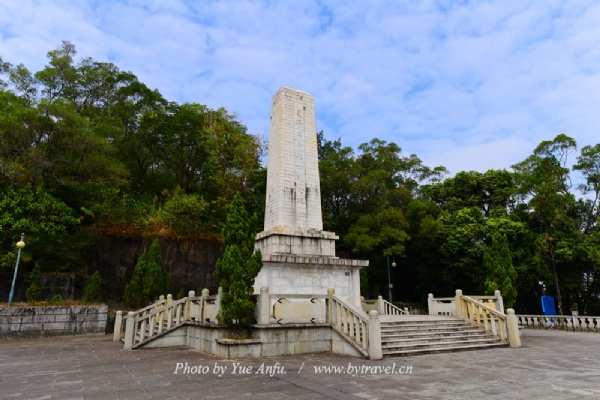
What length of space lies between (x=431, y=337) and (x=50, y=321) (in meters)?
15.1

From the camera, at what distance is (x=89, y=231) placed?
69.9 ft

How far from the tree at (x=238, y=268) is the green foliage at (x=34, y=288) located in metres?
12.9

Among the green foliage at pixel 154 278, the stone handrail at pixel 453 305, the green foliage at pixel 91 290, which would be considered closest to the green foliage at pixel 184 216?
the green foliage at pixel 154 278

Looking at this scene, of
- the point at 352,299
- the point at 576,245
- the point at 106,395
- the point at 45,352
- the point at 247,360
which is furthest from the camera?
the point at 576,245

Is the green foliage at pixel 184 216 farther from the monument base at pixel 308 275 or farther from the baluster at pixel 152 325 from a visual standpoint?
the monument base at pixel 308 275

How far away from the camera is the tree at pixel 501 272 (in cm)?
1491

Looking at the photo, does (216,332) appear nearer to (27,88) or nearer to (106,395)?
(106,395)

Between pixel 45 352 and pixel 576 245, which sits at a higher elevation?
pixel 576 245

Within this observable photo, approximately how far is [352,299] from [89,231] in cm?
1662

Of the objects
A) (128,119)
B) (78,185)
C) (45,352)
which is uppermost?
(128,119)

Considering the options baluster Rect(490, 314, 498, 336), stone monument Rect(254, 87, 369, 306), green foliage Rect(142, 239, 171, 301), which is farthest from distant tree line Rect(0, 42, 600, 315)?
stone monument Rect(254, 87, 369, 306)

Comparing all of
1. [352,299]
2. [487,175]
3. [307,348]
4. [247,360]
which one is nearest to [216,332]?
[247,360]

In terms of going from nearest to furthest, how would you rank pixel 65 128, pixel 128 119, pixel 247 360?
pixel 247 360 → pixel 65 128 → pixel 128 119

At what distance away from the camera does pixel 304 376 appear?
22.0 ft
